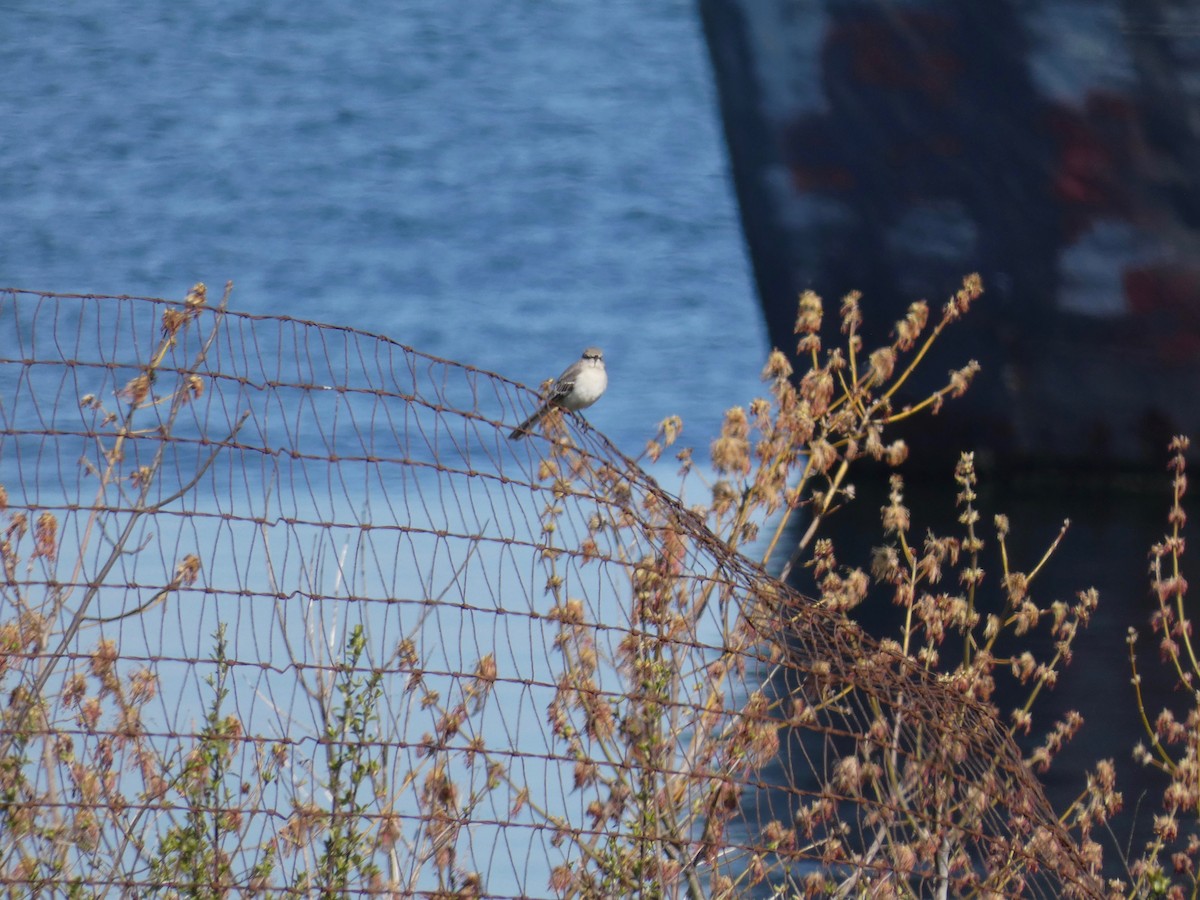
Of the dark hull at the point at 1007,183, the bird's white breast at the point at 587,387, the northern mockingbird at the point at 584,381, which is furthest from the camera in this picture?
the dark hull at the point at 1007,183

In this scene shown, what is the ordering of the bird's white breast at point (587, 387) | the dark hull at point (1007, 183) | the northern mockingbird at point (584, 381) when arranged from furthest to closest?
the dark hull at point (1007, 183) → the bird's white breast at point (587, 387) → the northern mockingbird at point (584, 381)

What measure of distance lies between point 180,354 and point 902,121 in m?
4.94

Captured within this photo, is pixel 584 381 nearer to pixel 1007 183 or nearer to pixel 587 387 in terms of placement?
pixel 587 387

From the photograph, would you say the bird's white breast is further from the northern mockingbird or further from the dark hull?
the dark hull

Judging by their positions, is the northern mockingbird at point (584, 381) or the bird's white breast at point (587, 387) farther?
the bird's white breast at point (587, 387)

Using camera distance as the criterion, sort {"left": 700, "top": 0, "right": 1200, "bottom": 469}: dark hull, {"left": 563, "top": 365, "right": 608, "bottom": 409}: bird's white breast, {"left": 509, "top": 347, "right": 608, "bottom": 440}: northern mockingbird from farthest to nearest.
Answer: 1. {"left": 700, "top": 0, "right": 1200, "bottom": 469}: dark hull
2. {"left": 563, "top": 365, "right": 608, "bottom": 409}: bird's white breast
3. {"left": 509, "top": 347, "right": 608, "bottom": 440}: northern mockingbird

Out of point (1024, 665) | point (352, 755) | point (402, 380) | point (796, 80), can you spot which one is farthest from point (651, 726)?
point (402, 380)

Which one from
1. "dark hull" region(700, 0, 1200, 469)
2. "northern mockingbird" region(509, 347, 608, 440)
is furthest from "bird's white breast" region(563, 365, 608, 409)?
"dark hull" region(700, 0, 1200, 469)

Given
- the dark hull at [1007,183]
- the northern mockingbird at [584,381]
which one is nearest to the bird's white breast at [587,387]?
the northern mockingbird at [584,381]

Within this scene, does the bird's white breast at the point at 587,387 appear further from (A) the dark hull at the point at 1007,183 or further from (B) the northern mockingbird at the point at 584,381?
(A) the dark hull at the point at 1007,183

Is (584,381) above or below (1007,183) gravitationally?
above

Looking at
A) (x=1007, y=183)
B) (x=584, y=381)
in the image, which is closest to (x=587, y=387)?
(x=584, y=381)

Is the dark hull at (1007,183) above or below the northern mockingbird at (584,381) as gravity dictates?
below

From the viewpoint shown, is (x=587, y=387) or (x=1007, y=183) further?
(x=1007, y=183)
